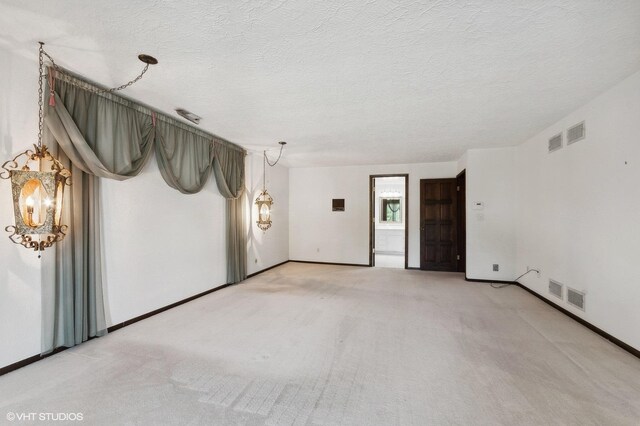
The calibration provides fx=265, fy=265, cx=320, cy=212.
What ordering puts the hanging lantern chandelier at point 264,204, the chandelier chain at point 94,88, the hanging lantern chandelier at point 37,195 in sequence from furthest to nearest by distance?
the hanging lantern chandelier at point 264,204 → the chandelier chain at point 94,88 → the hanging lantern chandelier at point 37,195

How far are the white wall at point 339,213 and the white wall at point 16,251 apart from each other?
5485 millimetres

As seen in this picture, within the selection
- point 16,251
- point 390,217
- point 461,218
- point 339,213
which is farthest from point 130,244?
point 390,217

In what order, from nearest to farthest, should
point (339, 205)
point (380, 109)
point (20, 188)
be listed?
point (20, 188), point (380, 109), point (339, 205)

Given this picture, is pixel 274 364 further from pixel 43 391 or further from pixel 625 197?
pixel 625 197

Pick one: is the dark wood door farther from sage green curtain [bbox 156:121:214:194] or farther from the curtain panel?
the curtain panel

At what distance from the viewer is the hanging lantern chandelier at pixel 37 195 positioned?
7.09ft

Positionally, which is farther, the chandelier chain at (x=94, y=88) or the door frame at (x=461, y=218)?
the door frame at (x=461, y=218)

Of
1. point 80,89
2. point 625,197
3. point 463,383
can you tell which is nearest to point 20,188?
point 80,89

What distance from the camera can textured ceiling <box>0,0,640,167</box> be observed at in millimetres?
1752

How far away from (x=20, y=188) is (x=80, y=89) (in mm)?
1156

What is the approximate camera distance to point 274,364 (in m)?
2.38

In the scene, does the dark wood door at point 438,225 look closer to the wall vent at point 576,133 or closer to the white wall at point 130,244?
the wall vent at point 576,133

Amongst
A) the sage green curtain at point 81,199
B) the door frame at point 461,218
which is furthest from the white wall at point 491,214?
the sage green curtain at point 81,199

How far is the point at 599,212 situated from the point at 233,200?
17.1 ft
